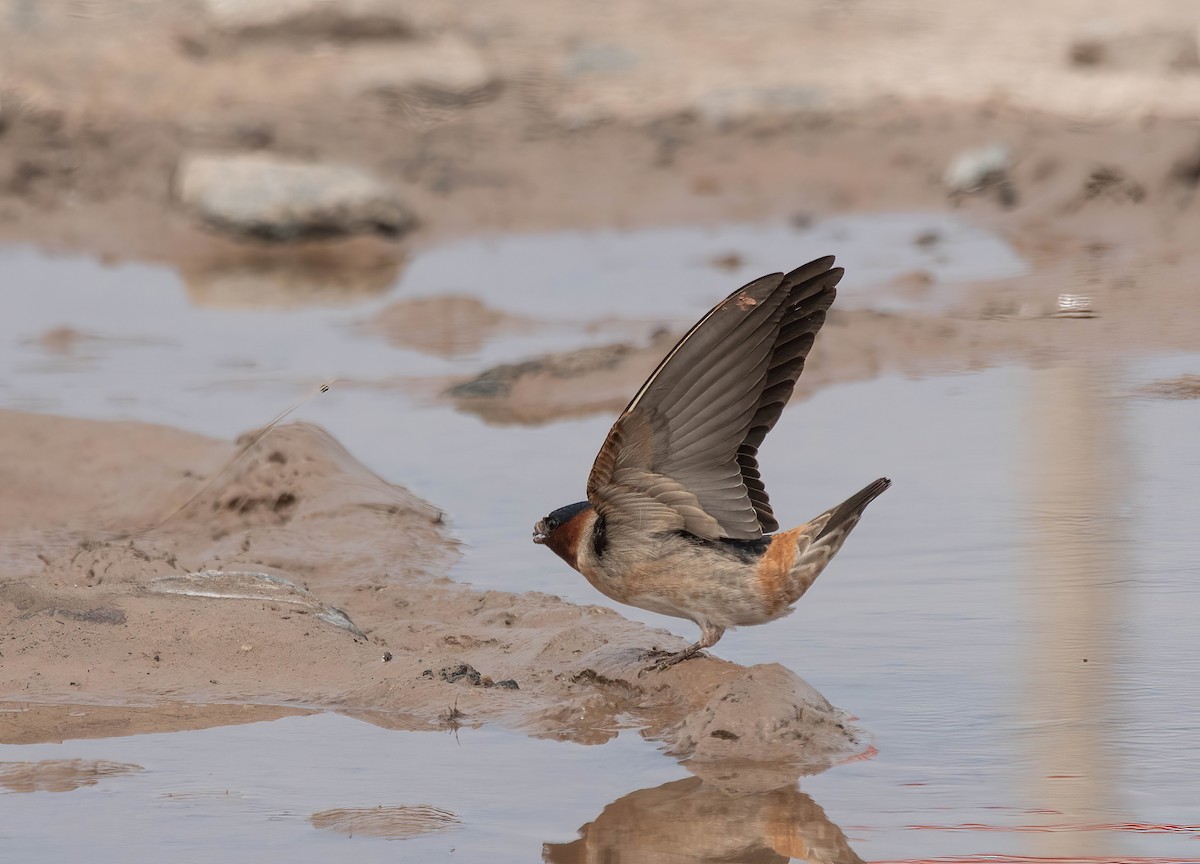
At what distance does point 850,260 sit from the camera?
50.0 feet

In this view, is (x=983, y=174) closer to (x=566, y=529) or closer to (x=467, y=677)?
(x=566, y=529)

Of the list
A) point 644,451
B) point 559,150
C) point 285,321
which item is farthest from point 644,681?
point 559,150

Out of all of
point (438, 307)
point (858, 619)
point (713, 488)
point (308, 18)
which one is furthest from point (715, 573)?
point (308, 18)

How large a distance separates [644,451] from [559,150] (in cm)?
1389

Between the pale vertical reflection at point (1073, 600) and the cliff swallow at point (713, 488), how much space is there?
2.89ft

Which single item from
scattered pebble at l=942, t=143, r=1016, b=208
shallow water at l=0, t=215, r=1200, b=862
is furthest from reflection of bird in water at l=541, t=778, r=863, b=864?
scattered pebble at l=942, t=143, r=1016, b=208

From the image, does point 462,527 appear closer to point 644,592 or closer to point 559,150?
point 644,592

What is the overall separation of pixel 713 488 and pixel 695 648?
2.11ft

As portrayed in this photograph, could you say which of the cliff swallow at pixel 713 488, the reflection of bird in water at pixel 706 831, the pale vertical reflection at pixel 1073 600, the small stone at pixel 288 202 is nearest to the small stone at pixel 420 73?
the small stone at pixel 288 202

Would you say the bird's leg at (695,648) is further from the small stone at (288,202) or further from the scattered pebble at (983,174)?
the scattered pebble at (983,174)

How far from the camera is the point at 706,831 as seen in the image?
16.0ft

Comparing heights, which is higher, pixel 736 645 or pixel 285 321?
pixel 285 321

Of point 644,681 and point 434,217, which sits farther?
point 434,217

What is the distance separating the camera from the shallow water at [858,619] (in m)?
4.86
